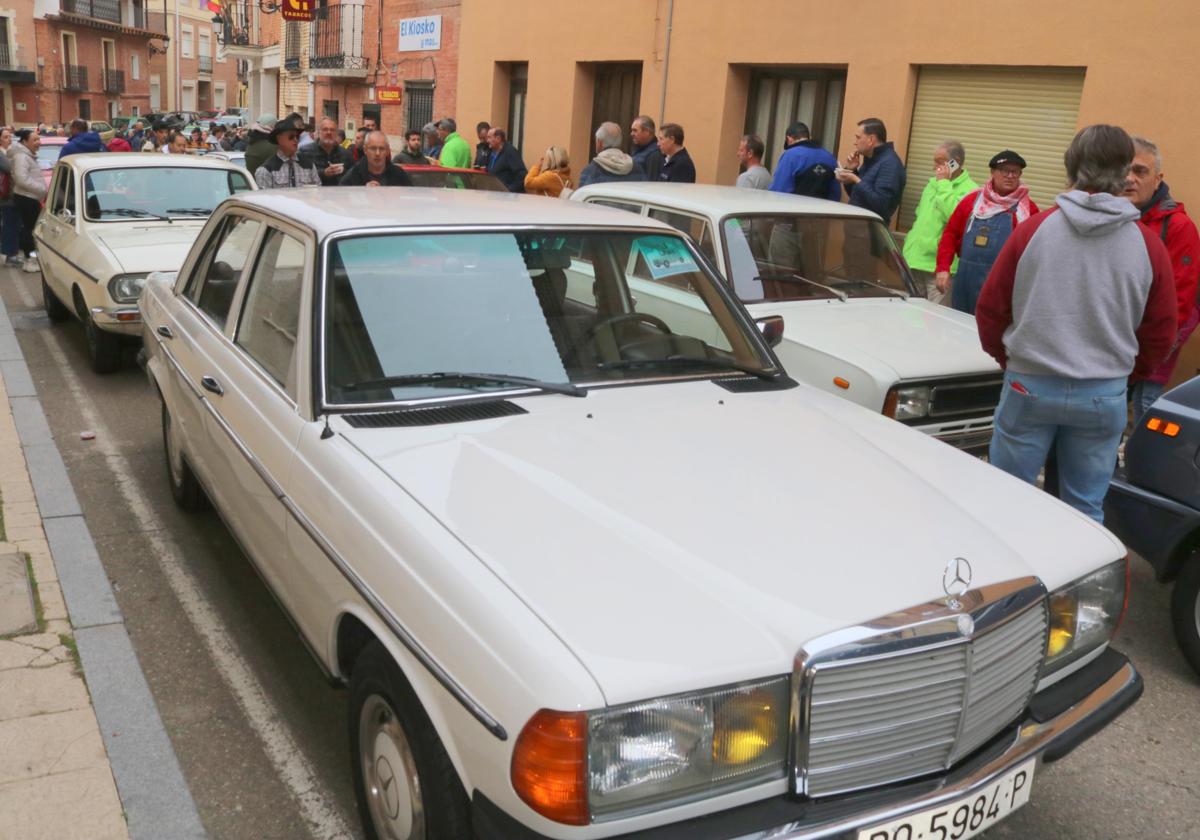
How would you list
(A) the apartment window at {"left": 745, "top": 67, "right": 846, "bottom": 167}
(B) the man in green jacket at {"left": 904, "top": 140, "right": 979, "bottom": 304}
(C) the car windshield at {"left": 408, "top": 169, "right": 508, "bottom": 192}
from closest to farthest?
(B) the man in green jacket at {"left": 904, "top": 140, "right": 979, "bottom": 304}, (C) the car windshield at {"left": 408, "top": 169, "right": 508, "bottom": 192}, (A) the apartment window at {"left": 745, "top": 67, "right": 846, "bottom": 167}

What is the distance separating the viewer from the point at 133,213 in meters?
8.71

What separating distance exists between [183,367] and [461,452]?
7.23 ft

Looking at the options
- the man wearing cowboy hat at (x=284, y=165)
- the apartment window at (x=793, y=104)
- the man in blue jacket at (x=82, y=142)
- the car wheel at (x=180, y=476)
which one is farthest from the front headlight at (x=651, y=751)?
the man in blue jacket at (x=82, y=142)

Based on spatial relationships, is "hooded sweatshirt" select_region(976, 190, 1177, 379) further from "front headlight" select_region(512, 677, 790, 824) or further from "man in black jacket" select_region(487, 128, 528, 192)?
"man in black jacket" select_region(487, 128, 528, 192)

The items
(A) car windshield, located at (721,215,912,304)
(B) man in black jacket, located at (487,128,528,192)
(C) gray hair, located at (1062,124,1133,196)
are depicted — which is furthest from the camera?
(B) man in black jacket, located at (487,128,528,192)

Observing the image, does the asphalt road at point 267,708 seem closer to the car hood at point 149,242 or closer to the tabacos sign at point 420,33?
the car hood at point 149,242

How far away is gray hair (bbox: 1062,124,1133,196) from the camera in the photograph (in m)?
3.88

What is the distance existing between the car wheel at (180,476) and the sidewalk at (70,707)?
0.47 m

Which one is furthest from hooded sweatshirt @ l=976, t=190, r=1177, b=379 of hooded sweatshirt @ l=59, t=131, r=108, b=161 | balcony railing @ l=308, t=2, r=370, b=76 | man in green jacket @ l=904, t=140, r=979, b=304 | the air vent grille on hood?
balcony railing @ l=308, t=2, r=370, b=76

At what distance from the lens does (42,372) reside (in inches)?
323

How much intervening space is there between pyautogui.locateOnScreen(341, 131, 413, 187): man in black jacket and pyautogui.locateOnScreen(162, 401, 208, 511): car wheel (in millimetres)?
3716

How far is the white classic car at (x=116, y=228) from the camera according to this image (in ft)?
25.3

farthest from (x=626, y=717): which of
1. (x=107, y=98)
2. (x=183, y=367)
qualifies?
(x=107, y=98)

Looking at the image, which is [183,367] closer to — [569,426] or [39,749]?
[39,749]
